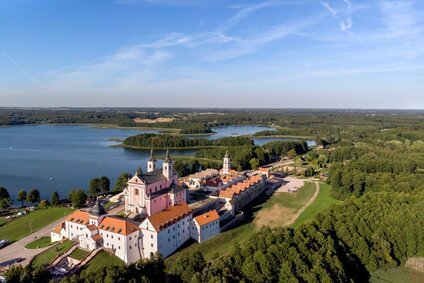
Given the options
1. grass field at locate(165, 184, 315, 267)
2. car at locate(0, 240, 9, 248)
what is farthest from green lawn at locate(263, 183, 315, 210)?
car at locate(0, 240, 9, 248)

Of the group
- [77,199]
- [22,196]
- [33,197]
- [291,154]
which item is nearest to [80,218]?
[77,199]

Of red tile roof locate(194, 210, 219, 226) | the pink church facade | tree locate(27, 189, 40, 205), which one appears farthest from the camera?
tree locate(27, 189, 40, 205)

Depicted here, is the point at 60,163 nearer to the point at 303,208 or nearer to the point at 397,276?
the point at 303,208

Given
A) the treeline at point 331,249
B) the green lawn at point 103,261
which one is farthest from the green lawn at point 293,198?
the green lawn at point 103,261

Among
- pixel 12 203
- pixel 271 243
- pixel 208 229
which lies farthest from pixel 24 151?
pixel 271 243

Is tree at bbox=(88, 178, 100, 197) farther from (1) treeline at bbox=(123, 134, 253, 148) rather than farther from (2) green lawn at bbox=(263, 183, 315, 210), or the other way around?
(1) treeline at bbox=(123, 134, 253, 148)
